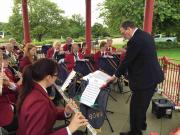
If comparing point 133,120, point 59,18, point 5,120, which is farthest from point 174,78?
point 59,18

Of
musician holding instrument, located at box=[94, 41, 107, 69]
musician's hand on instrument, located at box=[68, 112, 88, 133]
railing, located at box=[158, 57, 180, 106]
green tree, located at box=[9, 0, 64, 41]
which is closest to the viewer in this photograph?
musician's hand on instrument, located at box=[68, 112, 88, 133]

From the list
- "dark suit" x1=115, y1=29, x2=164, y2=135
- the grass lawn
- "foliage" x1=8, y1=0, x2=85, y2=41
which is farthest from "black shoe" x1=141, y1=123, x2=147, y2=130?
"foliage" x1=8, y1=0, x2=85, y2=41

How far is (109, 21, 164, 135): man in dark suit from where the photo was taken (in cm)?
377

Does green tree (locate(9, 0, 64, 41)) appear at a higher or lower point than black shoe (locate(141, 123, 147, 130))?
higher

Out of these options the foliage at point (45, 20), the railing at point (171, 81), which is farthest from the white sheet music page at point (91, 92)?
the foliage at point (45, 20)

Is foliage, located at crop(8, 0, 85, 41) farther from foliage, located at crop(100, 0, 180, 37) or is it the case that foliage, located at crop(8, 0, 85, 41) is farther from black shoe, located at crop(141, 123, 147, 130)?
black shoe, located at crop(141, 123, 147, 130)

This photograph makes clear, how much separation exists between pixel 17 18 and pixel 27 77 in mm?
24924

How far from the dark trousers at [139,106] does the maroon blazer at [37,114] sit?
198 cm

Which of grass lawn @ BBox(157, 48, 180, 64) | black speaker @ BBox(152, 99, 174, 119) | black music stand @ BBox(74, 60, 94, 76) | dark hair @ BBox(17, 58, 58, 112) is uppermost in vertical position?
dark hair @ BBox(17, 58, 58, 112)

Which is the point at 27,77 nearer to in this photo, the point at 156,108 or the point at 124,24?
the point at 124,24

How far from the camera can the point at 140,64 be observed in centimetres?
383

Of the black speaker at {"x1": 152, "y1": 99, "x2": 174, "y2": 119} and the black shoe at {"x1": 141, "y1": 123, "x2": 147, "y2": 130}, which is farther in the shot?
the black speaker at {"x1": 152, "y1": 99, "x2": 174, "y2": 119}

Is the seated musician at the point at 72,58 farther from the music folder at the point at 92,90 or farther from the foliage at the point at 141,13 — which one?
the foliage at the point at 141,13

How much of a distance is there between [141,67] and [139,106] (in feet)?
2.16
